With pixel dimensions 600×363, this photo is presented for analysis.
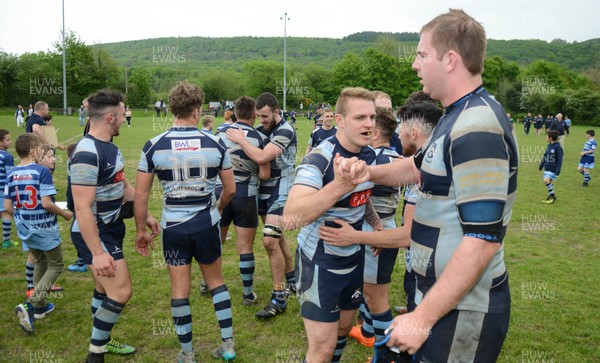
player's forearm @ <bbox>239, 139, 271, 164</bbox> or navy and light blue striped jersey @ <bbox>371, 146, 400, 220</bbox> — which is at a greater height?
player's forearm @ <bbox>239, 139, 271, 164</bbox>

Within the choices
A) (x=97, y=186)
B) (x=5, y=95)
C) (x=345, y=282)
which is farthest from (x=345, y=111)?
(x=5, y=95)

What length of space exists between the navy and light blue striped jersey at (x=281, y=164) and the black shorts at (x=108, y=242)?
93.2 inches

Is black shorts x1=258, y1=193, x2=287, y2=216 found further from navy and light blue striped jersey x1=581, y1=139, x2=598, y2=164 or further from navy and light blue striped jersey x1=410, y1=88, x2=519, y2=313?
navy and light blue striped jersey x1=581, y1=139, x2=598, y2=164

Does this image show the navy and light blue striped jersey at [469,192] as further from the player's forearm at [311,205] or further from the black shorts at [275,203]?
the black shorts at [275,203]

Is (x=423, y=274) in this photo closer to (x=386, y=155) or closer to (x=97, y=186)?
(x=386, y=155)

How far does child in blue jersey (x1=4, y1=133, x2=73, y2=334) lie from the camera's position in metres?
5.37

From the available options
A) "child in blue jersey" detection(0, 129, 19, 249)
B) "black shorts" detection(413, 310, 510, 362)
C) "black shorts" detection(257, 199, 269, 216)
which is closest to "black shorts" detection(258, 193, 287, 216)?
"black shorts" detection(257, 199, 269, 216)

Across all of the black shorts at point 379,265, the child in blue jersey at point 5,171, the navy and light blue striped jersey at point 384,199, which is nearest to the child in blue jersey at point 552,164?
the navy and light blue striped jersey at point 384,199

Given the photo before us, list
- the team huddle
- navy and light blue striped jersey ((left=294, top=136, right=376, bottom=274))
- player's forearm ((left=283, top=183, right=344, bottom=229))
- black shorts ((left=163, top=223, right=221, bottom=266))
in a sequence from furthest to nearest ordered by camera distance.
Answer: black shorts ((left=163, top=223, right=221, bottom=266))
navy and light blue striped jersey ((left=294, top=136, right=376, bottom=274))
player's forearm ((left=283, top=183, right=344, bottom=229))
the team huddle

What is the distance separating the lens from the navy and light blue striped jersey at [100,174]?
3919 mm

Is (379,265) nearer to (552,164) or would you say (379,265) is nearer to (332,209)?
(332,209)

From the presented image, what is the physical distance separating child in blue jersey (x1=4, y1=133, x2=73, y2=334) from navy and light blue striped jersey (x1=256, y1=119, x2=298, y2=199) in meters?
2.67

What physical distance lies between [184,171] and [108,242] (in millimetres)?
1108

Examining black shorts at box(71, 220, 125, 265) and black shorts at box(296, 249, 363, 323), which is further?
black shorts at box(71, 220, 125, 265)
